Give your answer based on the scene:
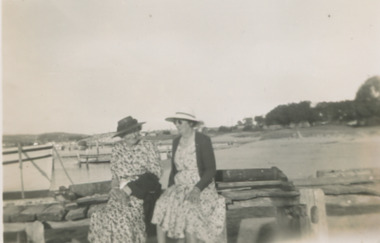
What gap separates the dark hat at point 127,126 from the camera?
297 cm

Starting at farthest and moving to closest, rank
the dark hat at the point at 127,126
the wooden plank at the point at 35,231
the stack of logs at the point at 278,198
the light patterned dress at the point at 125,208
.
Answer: the stack of logs at the point at 278,198, the dark hat at the point at 127,126, the wooden plank at the point at 35,231, the light patterned dress at the point at 125,208

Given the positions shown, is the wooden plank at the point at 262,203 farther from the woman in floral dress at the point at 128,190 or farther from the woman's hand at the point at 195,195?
the woman in floral dress at the point at 128,190

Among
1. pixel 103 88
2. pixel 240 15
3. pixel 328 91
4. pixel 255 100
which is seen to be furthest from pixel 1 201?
pixel 328 91

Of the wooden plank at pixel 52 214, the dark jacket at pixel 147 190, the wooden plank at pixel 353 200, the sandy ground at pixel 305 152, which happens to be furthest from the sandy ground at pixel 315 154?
the wooden plank at pixel 52 214

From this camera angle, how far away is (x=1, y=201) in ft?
9.83

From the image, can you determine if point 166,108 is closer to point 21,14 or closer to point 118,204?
point 118,204

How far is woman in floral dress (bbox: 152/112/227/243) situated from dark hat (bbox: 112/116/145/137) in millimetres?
343

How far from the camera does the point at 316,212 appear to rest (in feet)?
10.2

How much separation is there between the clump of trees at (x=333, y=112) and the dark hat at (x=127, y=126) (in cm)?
76

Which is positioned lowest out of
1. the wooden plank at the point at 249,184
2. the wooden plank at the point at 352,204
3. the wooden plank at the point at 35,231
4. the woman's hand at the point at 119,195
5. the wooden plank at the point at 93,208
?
the wooden plank at the point at 352,204

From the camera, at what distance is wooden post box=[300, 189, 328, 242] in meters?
3.10

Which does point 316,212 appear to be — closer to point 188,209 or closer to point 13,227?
point 188,209

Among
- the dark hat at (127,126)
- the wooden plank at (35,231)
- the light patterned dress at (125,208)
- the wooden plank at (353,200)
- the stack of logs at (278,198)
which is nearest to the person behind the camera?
the light patterned dress at (125,208)

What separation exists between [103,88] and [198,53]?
838mm
